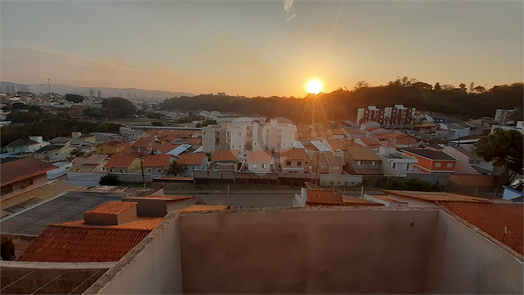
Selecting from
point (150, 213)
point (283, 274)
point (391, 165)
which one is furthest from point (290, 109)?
point (283, 274)

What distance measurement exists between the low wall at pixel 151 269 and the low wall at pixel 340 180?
12.7 meters

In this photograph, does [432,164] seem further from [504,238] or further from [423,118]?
[423,118]

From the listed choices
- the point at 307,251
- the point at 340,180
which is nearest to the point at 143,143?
the point at 340,180

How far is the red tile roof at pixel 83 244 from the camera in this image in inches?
113

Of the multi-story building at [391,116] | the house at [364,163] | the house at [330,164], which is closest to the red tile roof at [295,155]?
the house at [330,164]

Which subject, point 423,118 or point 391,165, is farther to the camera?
point 423,118

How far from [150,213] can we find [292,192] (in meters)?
8.53

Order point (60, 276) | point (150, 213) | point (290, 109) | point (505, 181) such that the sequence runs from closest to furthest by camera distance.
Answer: point (60, 276), point (150, 213), point (505, 181), point (290, 109)

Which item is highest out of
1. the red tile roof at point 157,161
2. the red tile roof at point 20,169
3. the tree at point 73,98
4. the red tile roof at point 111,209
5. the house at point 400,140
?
the tree at point 73,98

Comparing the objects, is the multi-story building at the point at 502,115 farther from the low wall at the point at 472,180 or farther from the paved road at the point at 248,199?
the paved road at the point at 248,199

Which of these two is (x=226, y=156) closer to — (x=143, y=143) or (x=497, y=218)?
(x=143, y=143)

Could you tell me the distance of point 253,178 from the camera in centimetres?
1395

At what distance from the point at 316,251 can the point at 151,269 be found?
3.76 ft

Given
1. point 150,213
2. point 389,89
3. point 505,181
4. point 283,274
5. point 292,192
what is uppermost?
point 389,89
